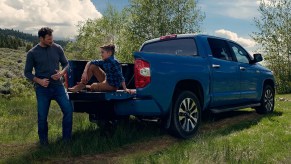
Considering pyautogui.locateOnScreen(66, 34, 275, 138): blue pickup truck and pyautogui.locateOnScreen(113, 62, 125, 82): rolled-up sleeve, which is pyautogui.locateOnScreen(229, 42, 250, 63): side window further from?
pyautogui.locateOnScreen(113, 62, 125, 82): rolled-up sleeve

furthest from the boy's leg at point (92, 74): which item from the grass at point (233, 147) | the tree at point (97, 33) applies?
the tree at point (97, 33)

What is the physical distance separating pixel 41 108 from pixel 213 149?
2909mm

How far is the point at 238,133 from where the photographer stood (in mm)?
6812

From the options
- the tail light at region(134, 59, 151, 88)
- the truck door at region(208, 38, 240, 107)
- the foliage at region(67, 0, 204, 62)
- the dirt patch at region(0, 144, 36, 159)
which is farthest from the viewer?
the foliage at region(67, 0, 204, 62)

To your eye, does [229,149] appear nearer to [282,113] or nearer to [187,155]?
[187,155]

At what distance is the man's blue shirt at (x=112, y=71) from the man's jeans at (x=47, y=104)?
789 mm

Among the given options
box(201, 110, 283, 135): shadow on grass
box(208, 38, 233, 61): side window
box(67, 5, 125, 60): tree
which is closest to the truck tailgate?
box(201, 110, 283, 135): shadow on grass

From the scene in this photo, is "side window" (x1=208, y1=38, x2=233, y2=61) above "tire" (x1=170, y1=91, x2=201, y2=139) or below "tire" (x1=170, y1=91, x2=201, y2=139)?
above

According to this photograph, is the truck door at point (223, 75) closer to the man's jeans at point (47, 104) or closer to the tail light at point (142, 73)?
the tail light at point (142, 73)

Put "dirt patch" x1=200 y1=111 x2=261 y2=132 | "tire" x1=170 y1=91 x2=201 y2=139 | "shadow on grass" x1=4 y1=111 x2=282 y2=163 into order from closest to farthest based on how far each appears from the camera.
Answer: "shadow on grass" x1=4 y1=111 x2=282 y2=163 → "tire" x1=170 y1=91 x2=201 y2=139 → "dirt patch" x1=200 y1=111 x2=261 y2=132

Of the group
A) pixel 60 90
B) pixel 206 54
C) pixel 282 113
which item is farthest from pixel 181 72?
pixel 282 113

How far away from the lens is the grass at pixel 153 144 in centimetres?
507

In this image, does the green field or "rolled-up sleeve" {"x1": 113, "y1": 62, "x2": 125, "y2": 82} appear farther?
"rolled-up sleeve" {"x1": 113, "y1": 62, "x2": 125, "y2": 82}

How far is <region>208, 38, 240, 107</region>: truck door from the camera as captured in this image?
23.4ft
